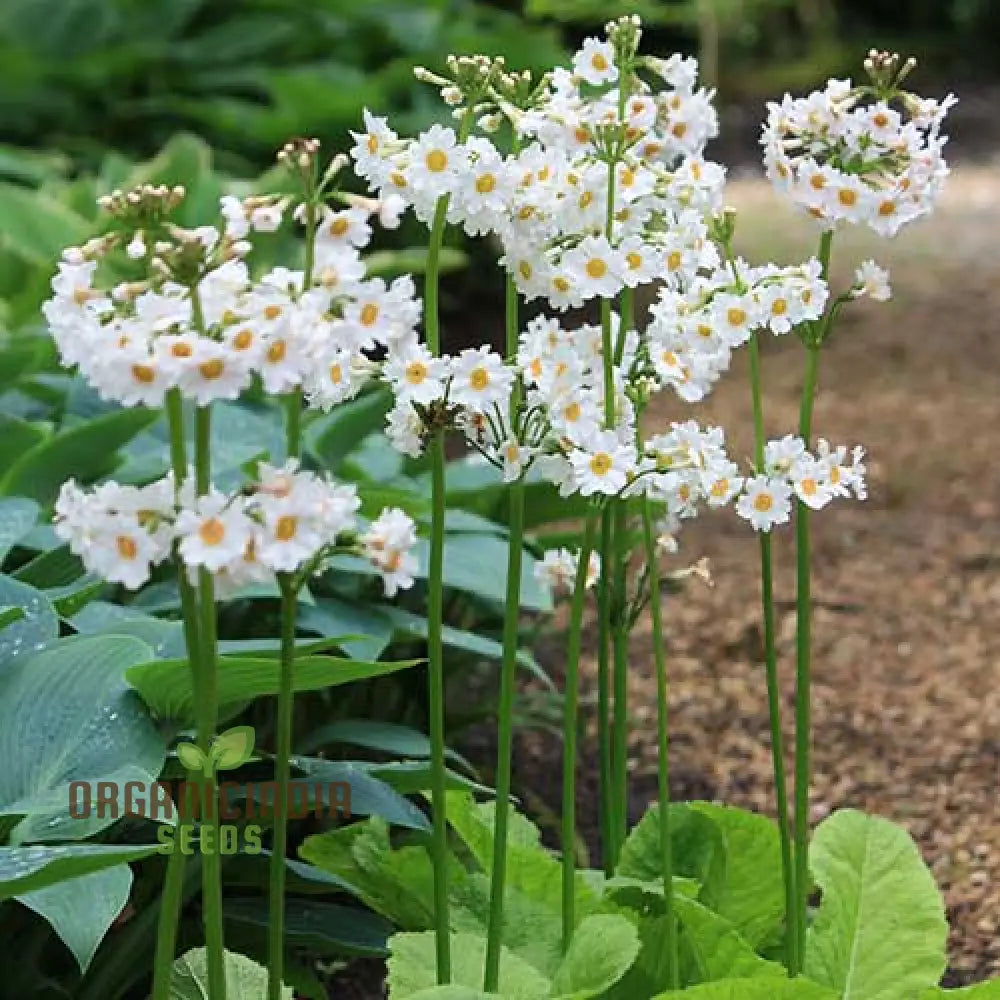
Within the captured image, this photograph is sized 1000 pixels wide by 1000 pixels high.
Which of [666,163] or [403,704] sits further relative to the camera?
[403,704]

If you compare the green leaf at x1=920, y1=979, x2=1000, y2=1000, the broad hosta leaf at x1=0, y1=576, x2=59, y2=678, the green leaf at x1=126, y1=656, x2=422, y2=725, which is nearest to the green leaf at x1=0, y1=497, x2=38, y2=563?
the broad hosta leaf at x1=0, y1=576, x2=59, y2=678

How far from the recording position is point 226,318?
1.24 meters

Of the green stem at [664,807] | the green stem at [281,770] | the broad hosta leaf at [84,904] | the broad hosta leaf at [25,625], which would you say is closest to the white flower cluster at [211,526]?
the green stem at [281,770]

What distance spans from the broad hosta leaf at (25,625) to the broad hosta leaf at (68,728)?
0.11ft

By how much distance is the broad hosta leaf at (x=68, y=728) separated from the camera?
1700 millimetres

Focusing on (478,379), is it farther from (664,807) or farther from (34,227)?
(34,227)

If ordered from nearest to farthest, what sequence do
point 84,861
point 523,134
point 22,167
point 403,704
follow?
point 84,861, point 523,134, point 403,704, point 22,167

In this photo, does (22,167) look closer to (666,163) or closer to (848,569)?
(848,569)

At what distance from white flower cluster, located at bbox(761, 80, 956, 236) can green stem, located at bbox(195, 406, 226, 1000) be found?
0.64 meters

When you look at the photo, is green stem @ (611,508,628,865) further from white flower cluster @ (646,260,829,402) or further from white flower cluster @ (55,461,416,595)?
white flower cluster @ (55,461,416,595)

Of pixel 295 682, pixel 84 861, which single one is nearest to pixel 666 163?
pixel 295 682

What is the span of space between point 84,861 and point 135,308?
1.43 ft

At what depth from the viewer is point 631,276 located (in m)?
1.58

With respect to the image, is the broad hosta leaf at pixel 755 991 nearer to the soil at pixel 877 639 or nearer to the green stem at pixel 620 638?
the green stem at pixel 620 638
